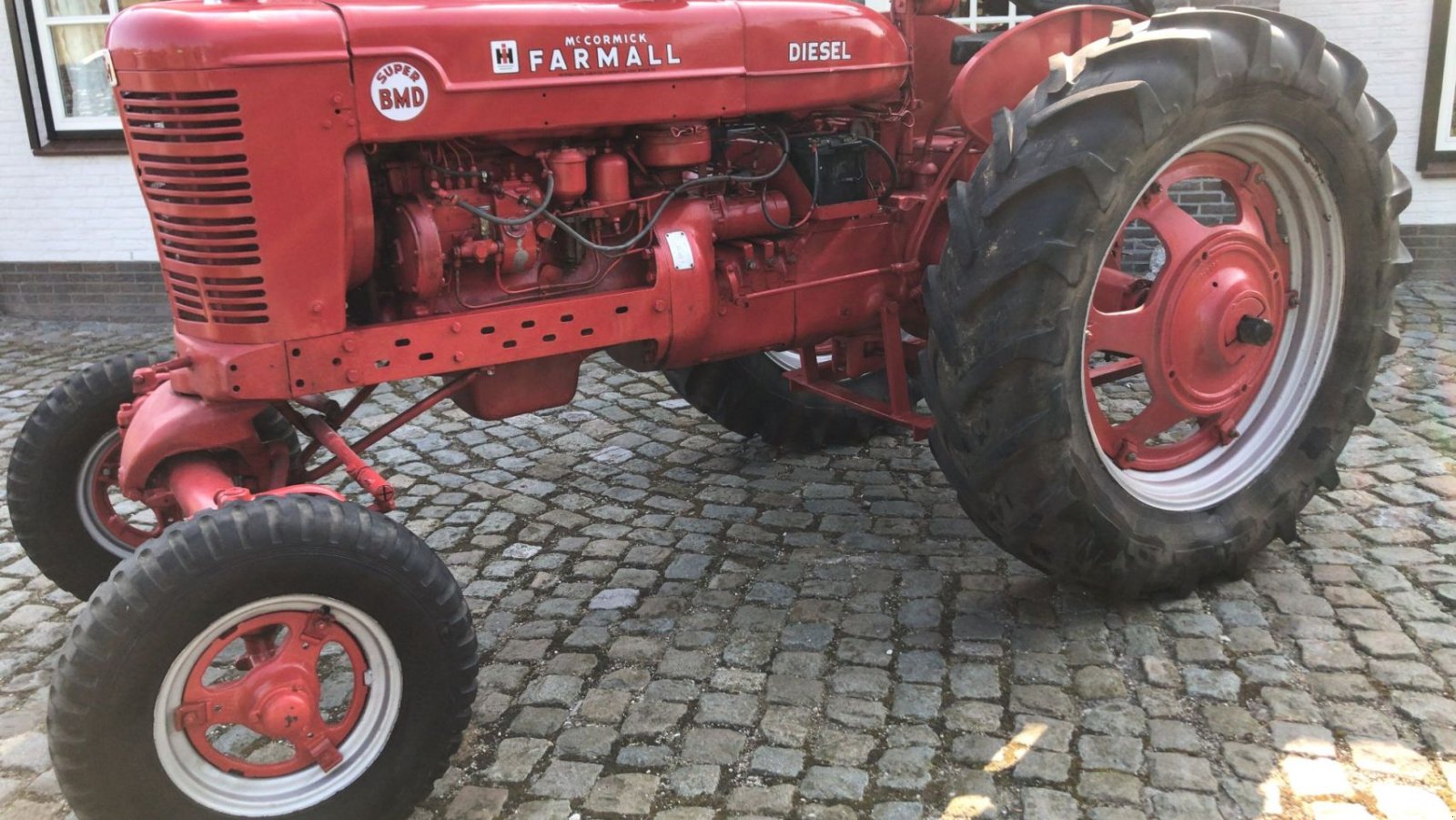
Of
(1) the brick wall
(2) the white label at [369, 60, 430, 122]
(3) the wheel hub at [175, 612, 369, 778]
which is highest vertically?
(2) the white label at [369, 60, 430, 122]

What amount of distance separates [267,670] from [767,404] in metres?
2.54

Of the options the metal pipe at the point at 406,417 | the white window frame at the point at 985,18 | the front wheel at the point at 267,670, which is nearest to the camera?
the front wheel at the point at 267,670

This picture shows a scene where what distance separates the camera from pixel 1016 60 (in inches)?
145

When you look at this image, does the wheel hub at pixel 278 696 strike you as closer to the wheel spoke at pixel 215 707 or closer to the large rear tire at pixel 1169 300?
the wheel spoke at pixel 215 707

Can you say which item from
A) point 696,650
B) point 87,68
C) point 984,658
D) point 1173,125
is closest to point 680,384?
point 696,650

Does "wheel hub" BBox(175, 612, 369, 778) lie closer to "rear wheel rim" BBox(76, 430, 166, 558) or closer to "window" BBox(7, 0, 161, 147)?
"rear wheel rim" BBox(76, 430, 166, 558)

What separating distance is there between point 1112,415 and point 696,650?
8.02 feet

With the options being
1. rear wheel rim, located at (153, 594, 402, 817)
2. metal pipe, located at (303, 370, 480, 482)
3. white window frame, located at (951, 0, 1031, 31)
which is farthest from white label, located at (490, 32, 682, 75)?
white window frame, located at (951, 0, 1031, 31)

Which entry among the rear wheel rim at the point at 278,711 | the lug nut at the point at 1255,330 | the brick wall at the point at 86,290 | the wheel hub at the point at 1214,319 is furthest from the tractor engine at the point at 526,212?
the brick wall at the point at 86,290

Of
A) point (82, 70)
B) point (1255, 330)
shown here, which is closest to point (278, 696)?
point (1255, 330)

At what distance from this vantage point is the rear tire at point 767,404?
4.70 metres

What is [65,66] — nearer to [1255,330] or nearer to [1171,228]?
[1171,228]

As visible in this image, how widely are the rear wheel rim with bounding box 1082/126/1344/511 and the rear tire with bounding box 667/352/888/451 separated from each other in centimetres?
121

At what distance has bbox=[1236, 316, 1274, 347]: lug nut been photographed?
339cm
